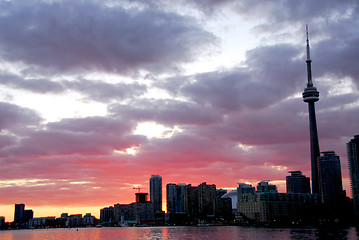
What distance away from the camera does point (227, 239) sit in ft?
597

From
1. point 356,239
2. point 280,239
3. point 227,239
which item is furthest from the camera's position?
point 227,239

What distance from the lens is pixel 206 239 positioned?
182m

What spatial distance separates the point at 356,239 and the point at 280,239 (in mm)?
28979

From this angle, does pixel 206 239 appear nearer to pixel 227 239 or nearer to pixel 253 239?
pixel 227 239

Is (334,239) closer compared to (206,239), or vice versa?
(334,239)

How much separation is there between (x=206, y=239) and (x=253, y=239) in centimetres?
2017

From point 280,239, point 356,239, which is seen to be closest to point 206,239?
point 280,239

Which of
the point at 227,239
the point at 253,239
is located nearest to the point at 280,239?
the point at 253,239

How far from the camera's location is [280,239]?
16800 centimetres

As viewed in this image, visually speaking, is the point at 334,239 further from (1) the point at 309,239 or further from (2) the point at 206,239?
(2) the point at 206,239

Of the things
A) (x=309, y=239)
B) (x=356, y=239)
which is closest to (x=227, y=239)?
(x=309, y=239)

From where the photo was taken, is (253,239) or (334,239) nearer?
(334,239)

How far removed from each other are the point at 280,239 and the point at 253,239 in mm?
12574

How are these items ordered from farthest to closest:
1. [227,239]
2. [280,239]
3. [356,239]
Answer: [227,239] → [280,239] → [356,239]
